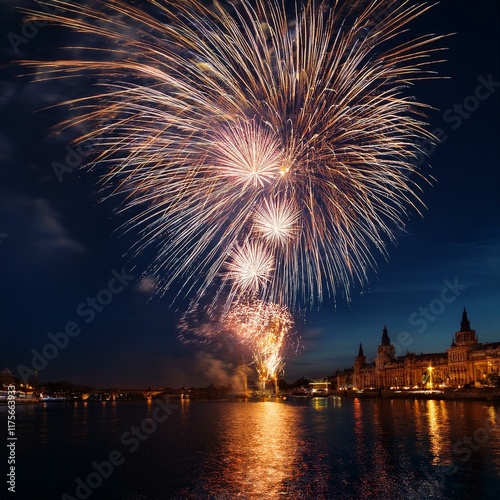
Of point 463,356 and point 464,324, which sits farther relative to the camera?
point 464,324

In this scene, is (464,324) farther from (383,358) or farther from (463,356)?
(383,358)

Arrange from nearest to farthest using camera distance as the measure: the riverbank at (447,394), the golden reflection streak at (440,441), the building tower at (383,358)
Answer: the golden reflection streak at (440,441), the riverbank at (447,394), the building tower at (383,358)

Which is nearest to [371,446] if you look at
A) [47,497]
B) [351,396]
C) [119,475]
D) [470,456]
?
[470,456]

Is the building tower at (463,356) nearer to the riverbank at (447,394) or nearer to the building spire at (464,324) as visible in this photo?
the building spire at (464,324)

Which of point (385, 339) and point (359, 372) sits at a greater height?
point (385, 339)

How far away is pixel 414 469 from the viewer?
24.0 m

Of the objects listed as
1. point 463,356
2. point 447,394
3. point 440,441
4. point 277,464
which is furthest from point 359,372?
point 277,464

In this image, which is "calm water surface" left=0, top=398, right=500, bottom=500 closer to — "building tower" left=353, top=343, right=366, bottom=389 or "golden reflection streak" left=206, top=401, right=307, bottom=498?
"golden reflection streak" left=206, top=401, right=307, bottom=498

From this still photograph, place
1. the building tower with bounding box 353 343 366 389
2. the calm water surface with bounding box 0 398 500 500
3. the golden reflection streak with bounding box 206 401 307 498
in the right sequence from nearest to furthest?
the calm water surface with bounding box 0 398 500 500 < the golden reflection streak with bounding box 206 401 307 498 < the building tower with bounding box 353 343 366 389

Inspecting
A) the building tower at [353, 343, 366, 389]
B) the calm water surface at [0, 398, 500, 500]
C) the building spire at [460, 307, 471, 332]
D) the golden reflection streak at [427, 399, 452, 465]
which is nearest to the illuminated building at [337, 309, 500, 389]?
the building spire at [460, 307, 471, 332]

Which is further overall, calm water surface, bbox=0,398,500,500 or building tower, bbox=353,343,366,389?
building tower, bbox=353,343,366,389

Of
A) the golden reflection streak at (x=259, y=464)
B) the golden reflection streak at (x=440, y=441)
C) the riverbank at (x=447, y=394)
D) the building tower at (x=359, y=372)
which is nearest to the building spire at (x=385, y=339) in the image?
the building tower at (x=359, y=372)

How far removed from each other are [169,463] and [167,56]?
69.5 feet

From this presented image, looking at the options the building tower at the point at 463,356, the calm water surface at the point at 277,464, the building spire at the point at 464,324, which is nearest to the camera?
the calm water surface at the point at 277,464
